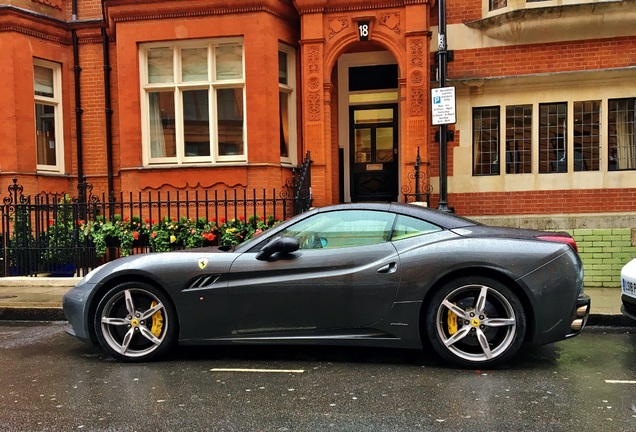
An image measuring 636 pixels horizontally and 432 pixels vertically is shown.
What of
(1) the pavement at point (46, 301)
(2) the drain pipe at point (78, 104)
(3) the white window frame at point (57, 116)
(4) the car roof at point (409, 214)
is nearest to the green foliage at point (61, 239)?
(1) the pavement at point (46, 301)

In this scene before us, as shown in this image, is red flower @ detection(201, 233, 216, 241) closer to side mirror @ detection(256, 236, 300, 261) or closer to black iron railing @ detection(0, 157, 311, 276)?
black iron railing @ detection(0, 157, 311, 276)

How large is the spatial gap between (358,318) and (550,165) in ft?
22.7

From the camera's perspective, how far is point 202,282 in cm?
475

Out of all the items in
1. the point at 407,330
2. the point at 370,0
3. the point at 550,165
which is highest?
the point at 370,0

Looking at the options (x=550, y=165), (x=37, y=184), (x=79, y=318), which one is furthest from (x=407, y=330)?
(x=37, y=184)

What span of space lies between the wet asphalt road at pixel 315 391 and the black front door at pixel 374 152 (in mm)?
6678

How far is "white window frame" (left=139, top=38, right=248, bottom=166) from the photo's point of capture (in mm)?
10219

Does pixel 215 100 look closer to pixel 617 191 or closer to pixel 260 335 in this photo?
pixel 260 335

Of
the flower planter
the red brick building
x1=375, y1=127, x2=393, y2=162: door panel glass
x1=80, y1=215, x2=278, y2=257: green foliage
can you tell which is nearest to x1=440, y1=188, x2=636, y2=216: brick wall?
the red brick building

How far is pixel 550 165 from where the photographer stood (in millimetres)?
9914

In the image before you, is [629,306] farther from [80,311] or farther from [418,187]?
[80,311]

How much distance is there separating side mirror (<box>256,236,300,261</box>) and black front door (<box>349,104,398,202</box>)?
23.3 ft

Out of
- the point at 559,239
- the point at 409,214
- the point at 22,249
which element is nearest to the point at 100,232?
the point at 22,249

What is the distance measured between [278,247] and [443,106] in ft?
13.2
